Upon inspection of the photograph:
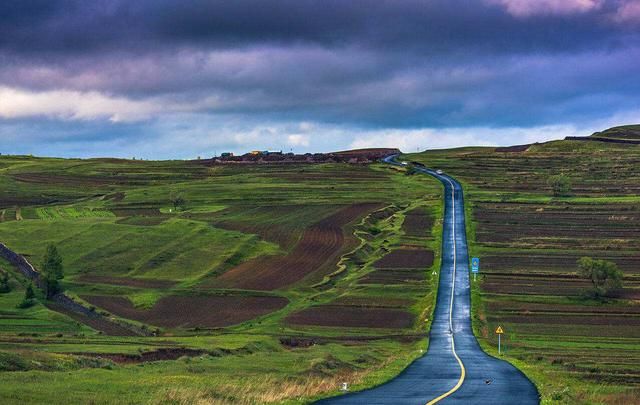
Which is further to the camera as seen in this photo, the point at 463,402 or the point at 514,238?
the point at 514,238

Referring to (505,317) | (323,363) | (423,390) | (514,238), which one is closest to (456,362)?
(323,363)

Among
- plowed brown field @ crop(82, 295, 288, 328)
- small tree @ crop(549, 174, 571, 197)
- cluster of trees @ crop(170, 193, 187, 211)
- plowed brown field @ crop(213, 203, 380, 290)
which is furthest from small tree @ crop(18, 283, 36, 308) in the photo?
small tree @ crop(549, 174, 571, 197)

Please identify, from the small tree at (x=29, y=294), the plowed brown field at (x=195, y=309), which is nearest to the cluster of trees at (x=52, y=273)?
the small tree at (x=29, y=294)

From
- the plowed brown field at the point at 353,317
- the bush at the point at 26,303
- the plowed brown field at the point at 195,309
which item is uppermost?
the bush at the point at 26,303

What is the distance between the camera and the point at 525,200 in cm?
18700

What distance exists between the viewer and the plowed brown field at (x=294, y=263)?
365 ft

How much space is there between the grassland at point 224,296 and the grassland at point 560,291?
7.84 metres

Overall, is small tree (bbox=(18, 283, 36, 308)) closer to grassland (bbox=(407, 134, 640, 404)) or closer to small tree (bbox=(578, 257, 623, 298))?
grassland (bbox=(407, 134, 640, 404))

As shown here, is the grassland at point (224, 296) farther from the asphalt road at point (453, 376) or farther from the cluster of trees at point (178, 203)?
the cluster of trees at point (178, 203)

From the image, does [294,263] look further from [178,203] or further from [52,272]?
[178,203]

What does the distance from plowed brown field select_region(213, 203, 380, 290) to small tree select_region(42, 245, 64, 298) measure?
1920cm

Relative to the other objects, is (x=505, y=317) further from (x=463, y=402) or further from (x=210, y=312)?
(x=463, y=402)

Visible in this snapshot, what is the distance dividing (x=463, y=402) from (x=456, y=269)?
296ft

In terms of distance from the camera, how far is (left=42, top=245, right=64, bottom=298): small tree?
350ft
